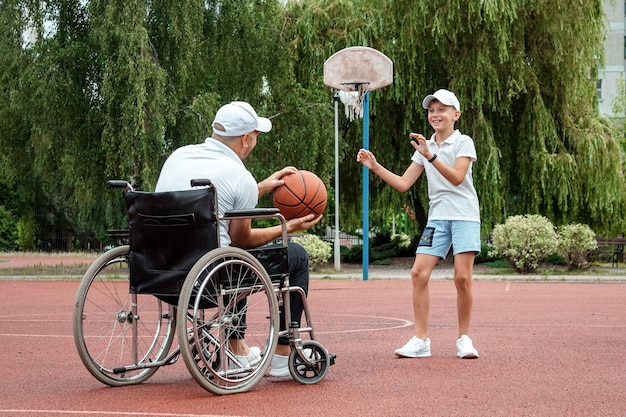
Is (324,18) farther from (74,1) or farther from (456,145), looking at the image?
(456,145)

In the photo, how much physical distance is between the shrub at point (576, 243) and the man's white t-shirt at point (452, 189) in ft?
57.0

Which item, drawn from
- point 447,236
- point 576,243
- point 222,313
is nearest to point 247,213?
point 222,313

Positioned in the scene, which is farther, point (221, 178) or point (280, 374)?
point (280, 374)

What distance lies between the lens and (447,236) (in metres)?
7.83

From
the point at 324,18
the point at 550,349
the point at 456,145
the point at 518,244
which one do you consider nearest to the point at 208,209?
the point at 456,145

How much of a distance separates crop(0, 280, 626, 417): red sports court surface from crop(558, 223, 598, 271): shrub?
12278 mm

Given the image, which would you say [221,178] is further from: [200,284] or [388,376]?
[388,376]

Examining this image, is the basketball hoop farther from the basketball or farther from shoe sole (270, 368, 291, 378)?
the basketball

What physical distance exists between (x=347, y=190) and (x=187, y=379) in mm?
23867

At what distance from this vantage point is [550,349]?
27.3 feet

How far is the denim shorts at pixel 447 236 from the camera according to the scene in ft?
25.1

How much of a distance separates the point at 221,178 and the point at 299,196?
1.68 ft

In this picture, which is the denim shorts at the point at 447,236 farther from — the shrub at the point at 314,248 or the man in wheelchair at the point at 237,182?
the shrub at the point at 314,248

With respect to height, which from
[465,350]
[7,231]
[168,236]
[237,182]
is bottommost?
[7,231]
